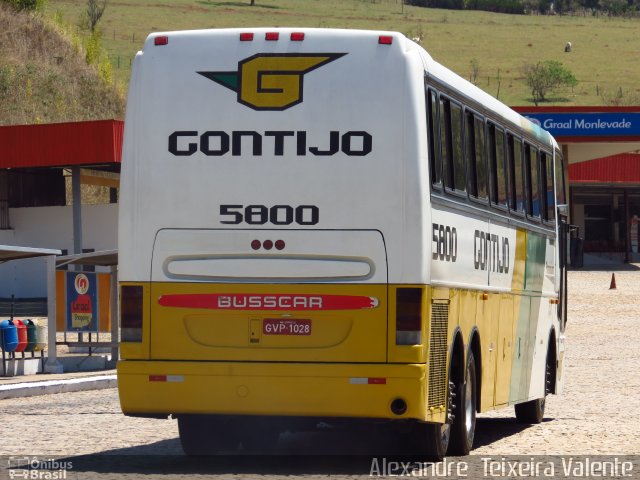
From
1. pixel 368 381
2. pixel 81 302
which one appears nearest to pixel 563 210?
pixel 368 381

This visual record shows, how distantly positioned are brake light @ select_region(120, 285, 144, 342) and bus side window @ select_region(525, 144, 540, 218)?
228 inches

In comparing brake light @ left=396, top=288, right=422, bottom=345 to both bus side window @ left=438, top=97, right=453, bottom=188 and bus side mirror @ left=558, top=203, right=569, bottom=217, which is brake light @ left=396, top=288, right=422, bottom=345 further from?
bus side mirror @ left=558, top=203, right=569, bottom=217

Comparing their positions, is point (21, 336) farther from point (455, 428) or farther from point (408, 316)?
point (408, 316)

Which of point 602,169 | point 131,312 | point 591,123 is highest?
point 591,123

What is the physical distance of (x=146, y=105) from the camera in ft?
38.5

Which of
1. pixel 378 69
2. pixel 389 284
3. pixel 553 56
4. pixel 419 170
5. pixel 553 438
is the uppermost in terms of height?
pixel 553 56

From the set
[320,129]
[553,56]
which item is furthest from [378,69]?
[553,56]

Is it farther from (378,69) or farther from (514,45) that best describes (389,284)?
(514,45)

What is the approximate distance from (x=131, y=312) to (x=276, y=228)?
4.40ft

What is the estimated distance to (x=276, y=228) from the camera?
11.4 metres

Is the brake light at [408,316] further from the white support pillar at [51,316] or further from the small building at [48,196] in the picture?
the small building at [48,196]

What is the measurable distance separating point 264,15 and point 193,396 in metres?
145

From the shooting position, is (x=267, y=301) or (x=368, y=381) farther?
(x=267, y=301)

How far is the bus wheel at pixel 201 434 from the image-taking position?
12664 mm
